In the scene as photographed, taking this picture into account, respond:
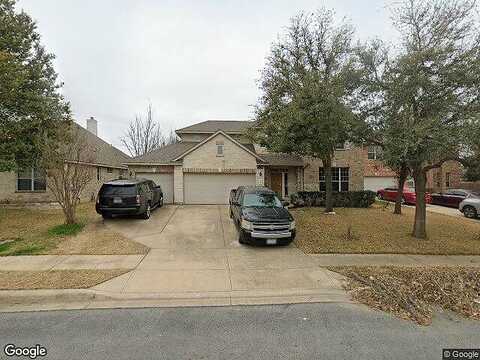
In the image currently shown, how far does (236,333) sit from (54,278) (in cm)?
436

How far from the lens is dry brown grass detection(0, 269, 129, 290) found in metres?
5.65

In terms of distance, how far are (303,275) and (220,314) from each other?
2.56m

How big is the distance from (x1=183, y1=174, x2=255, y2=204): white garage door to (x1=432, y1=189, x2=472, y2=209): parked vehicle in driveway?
15651 millimetres

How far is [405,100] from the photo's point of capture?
897cm

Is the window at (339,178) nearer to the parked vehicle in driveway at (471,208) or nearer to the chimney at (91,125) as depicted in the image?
the parked vehicle in driveway at (471,208)

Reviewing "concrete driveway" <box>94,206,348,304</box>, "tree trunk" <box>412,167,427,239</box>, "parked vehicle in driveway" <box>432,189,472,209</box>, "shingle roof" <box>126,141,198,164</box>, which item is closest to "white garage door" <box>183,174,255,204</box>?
"shingle roof" <box>126,141,198,164</box>

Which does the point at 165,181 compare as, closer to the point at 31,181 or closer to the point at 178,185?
the point at 178,185

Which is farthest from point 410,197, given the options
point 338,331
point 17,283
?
point 17,283

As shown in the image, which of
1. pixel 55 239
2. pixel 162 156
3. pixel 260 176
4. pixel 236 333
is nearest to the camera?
pixel 236 333

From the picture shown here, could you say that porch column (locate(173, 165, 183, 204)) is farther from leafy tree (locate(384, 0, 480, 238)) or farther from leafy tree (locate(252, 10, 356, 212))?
leafy tree (locate(384, 0, 480, 238))

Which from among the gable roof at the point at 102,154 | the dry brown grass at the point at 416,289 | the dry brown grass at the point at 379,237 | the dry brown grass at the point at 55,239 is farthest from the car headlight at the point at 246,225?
the gable roof at the point at 102,154

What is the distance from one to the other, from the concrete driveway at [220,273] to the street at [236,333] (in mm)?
539

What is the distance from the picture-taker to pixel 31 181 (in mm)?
16516

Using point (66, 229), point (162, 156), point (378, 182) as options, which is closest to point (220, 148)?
point (162, 156)
